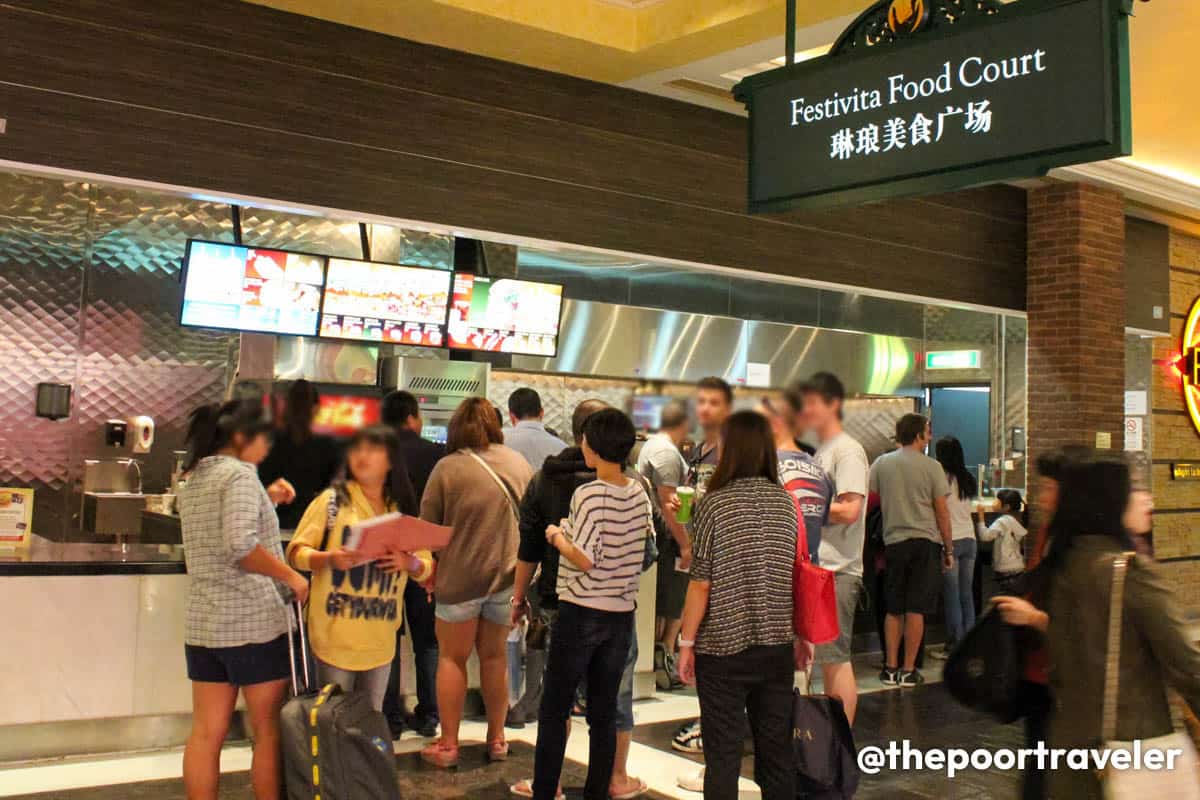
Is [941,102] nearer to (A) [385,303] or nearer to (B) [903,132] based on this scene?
(B) [903,132]

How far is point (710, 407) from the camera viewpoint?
94cm

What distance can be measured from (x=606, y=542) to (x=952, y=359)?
5.08ft

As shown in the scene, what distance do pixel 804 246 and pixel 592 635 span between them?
411 centimetres

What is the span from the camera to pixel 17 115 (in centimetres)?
448

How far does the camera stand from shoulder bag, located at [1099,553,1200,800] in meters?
2.23

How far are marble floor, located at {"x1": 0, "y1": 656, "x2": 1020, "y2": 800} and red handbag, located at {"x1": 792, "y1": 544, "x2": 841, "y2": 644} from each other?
1189 millimetres

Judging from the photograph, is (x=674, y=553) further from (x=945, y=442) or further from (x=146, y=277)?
(x=146, y=277)

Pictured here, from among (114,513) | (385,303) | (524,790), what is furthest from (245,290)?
(524,790)

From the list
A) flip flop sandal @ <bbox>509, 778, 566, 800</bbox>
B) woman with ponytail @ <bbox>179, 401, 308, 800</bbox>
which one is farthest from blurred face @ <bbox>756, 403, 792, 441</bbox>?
flip flop sandal @ <bbox>509, 778, 566, 800</bbox>

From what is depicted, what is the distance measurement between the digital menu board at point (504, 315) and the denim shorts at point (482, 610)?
2185 millimetres

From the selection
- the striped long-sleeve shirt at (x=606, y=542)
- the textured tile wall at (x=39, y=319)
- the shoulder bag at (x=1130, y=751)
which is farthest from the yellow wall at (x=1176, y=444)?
the textured tile wall at (x=39, y=319)

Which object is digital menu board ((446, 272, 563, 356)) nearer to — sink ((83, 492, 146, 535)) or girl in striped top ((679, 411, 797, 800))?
sink ((83, 492, 146, 535))

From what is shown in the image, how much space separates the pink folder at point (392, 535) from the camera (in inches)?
35.0

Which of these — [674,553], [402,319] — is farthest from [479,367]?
[674,553]
